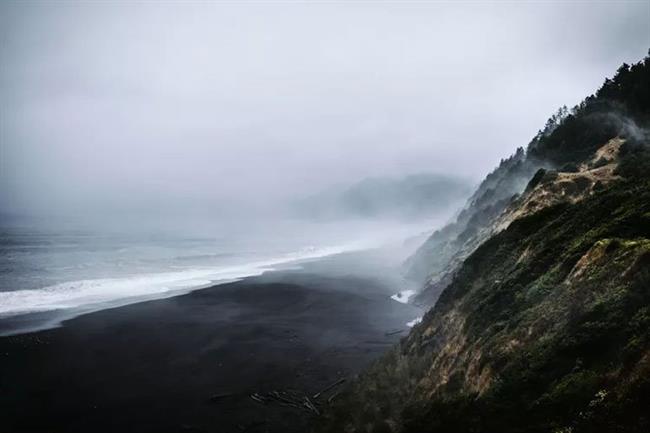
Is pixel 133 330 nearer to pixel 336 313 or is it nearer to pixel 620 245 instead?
pixel 336 313

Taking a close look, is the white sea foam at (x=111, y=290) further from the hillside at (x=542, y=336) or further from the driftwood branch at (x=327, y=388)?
the hillside at (x=542, y=336)

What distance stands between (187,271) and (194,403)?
52404 mm

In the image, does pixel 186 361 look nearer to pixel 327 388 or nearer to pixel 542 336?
pixel 327 388

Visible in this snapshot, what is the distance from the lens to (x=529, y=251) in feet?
61.7

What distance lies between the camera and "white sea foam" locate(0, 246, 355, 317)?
43.3 m

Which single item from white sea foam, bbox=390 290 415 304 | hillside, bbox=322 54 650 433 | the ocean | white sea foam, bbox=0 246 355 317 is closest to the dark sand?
white sea foam, bbox=390 290 415 304

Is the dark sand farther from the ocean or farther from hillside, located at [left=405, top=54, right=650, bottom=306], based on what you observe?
hillside, located at [left=405, top=54, right=650, bottom=306]

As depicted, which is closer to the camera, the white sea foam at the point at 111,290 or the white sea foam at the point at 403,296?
the white sea foam at the point at 111,290

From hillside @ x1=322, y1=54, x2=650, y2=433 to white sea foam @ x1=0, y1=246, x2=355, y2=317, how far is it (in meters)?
38.1

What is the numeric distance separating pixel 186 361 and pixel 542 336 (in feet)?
81.3

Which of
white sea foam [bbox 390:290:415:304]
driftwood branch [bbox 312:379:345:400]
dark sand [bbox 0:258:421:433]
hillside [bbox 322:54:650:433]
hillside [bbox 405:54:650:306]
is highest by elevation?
hillside [bbox 405:54:650:306]

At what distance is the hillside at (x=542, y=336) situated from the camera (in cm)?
905

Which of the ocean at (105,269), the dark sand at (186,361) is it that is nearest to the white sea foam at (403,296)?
the dark sand at (186,361)

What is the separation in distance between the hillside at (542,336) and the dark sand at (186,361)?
6489 millimetres
